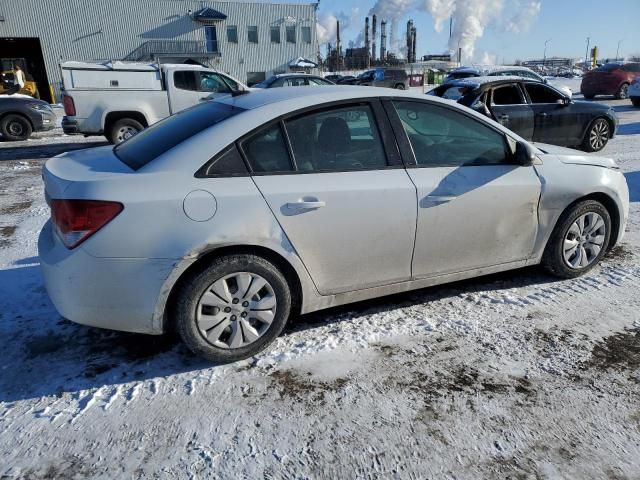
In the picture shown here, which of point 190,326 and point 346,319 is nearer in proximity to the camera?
point 190,326

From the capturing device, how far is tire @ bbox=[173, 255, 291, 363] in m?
2.72

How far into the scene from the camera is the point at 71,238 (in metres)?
2.55

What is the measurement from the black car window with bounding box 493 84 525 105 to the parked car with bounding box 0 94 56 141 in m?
10.6

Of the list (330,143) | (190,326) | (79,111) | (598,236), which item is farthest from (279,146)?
(79,111)

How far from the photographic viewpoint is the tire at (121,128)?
423 inches

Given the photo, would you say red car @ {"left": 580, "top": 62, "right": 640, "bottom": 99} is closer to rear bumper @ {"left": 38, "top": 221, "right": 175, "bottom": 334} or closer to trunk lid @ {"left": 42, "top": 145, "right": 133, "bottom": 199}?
trunk lid @ {"left": 42, "top": 145, "right": 133, "bottom": 199}

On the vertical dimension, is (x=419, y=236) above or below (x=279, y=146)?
below

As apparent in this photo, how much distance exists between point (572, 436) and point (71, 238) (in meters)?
2.71

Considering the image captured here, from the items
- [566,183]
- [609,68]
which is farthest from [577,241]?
[609,68]

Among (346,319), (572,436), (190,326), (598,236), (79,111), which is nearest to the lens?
(572,436)

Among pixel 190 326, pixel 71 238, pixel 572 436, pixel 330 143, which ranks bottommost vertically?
pixel 572 436

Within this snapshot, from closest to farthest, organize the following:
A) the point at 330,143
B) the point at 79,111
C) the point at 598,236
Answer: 1. the point at 330,143
2. the point at 598,236
3. the point at 79,111

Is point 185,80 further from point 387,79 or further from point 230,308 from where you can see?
point 387,79

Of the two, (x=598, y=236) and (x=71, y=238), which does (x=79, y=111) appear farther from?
(x=598, y=236)
